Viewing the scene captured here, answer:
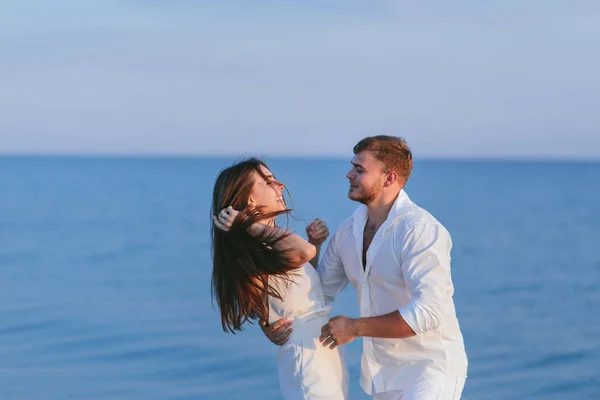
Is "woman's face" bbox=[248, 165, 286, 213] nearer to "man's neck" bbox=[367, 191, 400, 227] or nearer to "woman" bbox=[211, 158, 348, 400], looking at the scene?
"woman" bbox=[211, 158, 348, 400]

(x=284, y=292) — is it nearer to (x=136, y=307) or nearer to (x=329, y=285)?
(x=329, y=285)

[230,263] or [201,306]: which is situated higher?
[230,263]

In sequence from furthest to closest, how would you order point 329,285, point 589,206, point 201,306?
point 589,206
point 201,306
point 329,285

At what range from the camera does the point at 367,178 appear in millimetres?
4457

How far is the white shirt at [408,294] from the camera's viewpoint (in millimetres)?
4184

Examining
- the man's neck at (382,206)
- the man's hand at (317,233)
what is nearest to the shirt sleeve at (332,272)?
the man's hand at (317,233)

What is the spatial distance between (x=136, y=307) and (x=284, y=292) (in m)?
11.8

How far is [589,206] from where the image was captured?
43344 millimetres

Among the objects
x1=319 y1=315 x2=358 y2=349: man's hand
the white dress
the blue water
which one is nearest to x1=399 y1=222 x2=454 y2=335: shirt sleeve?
x1=319 y1=315 x2=358 y2=349: man's hand

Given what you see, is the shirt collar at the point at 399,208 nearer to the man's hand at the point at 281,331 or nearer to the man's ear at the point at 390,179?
the man's ear at the point at 390,179

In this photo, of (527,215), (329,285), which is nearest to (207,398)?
(329,285)

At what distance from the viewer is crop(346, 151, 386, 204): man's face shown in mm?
4461

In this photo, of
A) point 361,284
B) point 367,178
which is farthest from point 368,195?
point 361,284

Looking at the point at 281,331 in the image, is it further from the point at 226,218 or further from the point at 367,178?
the point at 367,178
